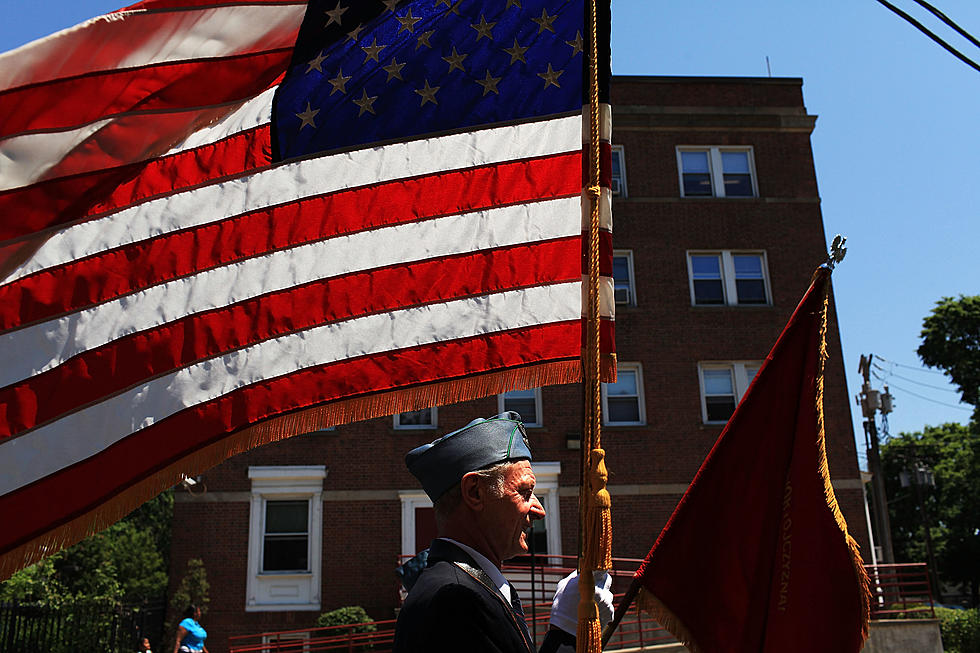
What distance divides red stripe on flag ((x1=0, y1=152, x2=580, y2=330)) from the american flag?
11mm

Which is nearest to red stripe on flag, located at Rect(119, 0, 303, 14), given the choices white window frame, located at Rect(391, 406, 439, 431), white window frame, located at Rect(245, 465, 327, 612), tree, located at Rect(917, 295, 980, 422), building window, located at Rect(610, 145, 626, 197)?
white window frame, located at Rect(245, 465, 327, 612)

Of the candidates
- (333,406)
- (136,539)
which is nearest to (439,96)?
(333,406)

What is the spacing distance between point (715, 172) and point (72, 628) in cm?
1825

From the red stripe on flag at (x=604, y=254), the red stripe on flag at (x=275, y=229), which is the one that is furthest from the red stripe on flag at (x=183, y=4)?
the red stripe on flag at (x=604, y=254)

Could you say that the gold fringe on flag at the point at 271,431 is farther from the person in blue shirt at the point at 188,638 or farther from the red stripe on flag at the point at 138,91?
the person in blue shirt at the point at 188,638

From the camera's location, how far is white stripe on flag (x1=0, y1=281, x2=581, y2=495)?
13.4 feet

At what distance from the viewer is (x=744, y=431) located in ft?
14.0

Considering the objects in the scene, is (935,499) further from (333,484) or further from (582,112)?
(582,112)

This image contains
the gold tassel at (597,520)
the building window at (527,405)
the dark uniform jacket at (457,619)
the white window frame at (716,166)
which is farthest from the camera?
the white window frame at (716,166)

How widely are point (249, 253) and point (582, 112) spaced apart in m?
1.90

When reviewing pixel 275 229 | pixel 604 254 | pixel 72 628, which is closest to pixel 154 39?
pixel 275 229

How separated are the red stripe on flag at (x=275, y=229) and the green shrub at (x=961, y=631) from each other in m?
21.8

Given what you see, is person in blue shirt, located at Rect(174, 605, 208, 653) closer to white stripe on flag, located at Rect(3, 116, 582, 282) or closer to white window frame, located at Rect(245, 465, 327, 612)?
A: white window frame, located at Rect(245, 465, 327, 612)

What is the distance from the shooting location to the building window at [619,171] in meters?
22.9
